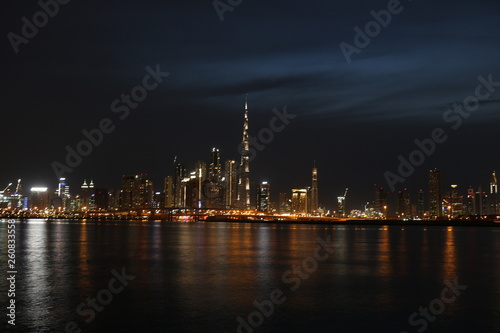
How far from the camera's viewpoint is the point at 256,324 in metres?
20.6

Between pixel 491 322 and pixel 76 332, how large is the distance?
16.0 metres

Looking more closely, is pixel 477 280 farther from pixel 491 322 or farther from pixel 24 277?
pixel 24 277

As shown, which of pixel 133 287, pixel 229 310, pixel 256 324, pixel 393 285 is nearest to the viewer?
pixel 256 324

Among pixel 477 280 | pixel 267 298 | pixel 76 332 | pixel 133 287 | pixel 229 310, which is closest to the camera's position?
pixel 76 332

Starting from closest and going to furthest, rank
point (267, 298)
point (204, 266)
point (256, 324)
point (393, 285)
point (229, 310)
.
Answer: point (256, 324) < point (229, 310) < point (267, 298) < point (393, 285) < point (204, 266)

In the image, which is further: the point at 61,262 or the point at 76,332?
the point at 61,262

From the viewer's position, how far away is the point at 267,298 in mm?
25922

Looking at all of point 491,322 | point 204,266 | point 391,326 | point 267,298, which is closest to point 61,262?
point 204,266

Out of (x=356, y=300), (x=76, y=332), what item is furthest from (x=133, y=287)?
(x=356, y=300)

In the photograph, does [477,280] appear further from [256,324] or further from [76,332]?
[76,332]

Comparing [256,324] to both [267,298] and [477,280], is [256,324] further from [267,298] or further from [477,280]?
[477,280]

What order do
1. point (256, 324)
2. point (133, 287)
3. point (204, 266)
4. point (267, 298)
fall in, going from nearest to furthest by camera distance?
point (256, 324), point (267, 298), point (133, 287), point (204, 266)

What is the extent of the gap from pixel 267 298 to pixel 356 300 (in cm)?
432

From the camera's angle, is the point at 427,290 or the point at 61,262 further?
the point at 61,262
